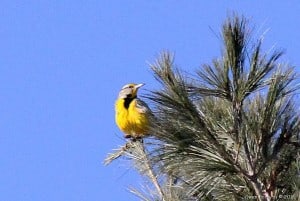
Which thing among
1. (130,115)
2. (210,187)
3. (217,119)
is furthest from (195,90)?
(130,115)

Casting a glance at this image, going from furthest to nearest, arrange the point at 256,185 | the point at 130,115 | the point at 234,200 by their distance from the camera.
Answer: the point at 130,115 < the point at 234,200 < the point at 256,185

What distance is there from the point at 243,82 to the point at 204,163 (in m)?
0.36

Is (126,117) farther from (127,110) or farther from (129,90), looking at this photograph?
(129,90)

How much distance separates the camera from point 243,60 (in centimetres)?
390

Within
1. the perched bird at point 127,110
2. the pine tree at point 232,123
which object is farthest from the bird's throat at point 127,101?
the pine tree at point 232,123

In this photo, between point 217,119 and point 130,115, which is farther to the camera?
point 130,115

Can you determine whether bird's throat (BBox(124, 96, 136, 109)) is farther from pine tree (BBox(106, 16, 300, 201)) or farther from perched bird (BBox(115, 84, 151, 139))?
pine tree (BBox(106, 16, 300, 201))

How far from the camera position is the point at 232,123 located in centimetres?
392

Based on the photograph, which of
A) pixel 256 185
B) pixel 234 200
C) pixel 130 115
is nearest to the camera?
pixel 256 185

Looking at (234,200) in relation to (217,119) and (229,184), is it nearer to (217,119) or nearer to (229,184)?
(229,184)

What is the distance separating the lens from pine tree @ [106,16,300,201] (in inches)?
153

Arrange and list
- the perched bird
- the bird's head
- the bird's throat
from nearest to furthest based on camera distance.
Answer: the perched bird
the bird's throat
the bird's head

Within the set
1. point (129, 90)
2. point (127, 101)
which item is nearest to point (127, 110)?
point (127, 101)

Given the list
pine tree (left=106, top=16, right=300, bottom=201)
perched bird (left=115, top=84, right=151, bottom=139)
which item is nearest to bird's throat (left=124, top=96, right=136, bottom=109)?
perched bird (left=115, top=84, right=151, bottom=139)
